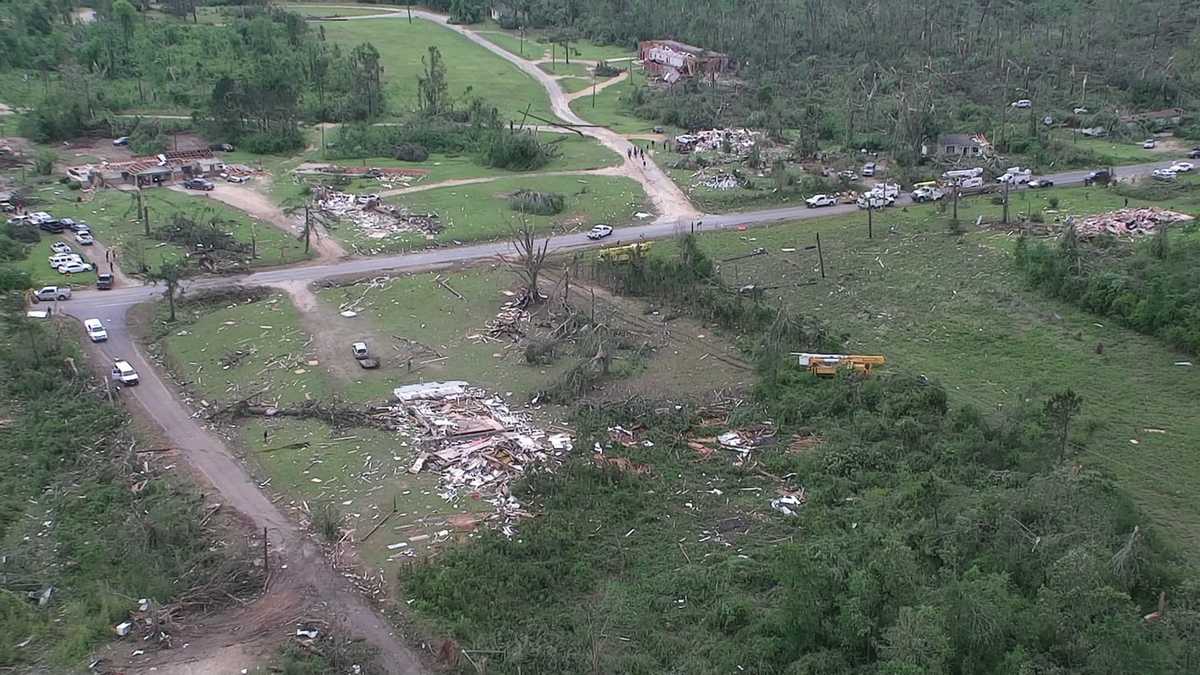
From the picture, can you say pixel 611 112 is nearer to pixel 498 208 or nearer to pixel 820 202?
pixel 498 208

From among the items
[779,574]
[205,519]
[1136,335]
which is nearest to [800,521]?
[779,574]

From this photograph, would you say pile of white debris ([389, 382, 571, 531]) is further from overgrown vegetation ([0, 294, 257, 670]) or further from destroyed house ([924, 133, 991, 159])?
destroyed house ([924, 133, 991, 159])

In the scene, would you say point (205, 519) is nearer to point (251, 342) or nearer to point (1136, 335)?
point (251, 342)

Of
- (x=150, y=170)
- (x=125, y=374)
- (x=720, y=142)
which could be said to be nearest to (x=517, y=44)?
(x=720, y=142)

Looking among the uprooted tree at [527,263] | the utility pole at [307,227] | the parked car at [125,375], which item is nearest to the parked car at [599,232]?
the uprooted tree at [527,263]

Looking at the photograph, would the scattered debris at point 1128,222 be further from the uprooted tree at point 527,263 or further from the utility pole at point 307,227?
the utility pole at point 307,227

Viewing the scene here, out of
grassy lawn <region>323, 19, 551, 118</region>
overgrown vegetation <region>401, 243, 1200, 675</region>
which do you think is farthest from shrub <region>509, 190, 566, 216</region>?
grassy lawn <region>323, 19, 551, 118</region>
